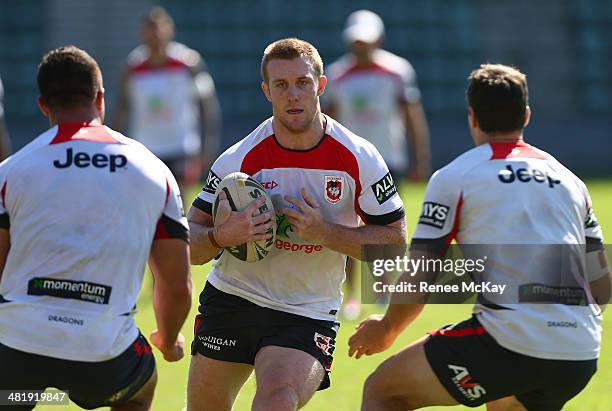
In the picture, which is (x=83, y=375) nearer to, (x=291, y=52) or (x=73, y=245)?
(x=73, y=245)

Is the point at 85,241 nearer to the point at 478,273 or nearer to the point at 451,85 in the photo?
the point at 478,273

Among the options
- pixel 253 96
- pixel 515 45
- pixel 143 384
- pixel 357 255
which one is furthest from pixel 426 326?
pixel 515 45

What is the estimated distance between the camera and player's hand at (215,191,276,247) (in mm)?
5305

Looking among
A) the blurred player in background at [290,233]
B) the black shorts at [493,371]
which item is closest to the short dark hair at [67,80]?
the blurred player in background at [290,233]

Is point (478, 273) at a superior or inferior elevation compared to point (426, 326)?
superior

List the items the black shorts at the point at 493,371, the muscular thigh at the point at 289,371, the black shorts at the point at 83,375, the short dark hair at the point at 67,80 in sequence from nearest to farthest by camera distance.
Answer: the black shorts at the point at 83,375 < the short dark hair at the point at 67,80 < the black shorts at the point at 493,371 < the muscular thigh at the point at 289,371

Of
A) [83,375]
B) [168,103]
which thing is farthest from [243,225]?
[168,103]

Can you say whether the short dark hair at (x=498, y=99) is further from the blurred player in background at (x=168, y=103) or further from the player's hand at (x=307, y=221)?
the blurred player in background at (x=168, y=103)

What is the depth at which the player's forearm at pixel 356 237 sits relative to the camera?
5.39 metres

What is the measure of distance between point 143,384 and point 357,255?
1.24 meters

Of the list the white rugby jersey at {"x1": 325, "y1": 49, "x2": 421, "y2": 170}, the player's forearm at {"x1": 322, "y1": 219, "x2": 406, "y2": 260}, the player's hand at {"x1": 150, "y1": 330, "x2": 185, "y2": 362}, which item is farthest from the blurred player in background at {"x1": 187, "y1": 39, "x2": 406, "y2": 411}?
the white rugby jersey at {"x1": 325, "y1": 49, "x2": 421, "y2": 170}

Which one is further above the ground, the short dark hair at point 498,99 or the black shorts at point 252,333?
the short dark hair at point 498,99

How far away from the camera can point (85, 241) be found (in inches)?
179

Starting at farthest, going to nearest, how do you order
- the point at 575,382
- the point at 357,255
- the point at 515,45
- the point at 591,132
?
1. the point at 515,45
2. the point at 591,132
3. the point at 357,255
4. the point at 575,382
